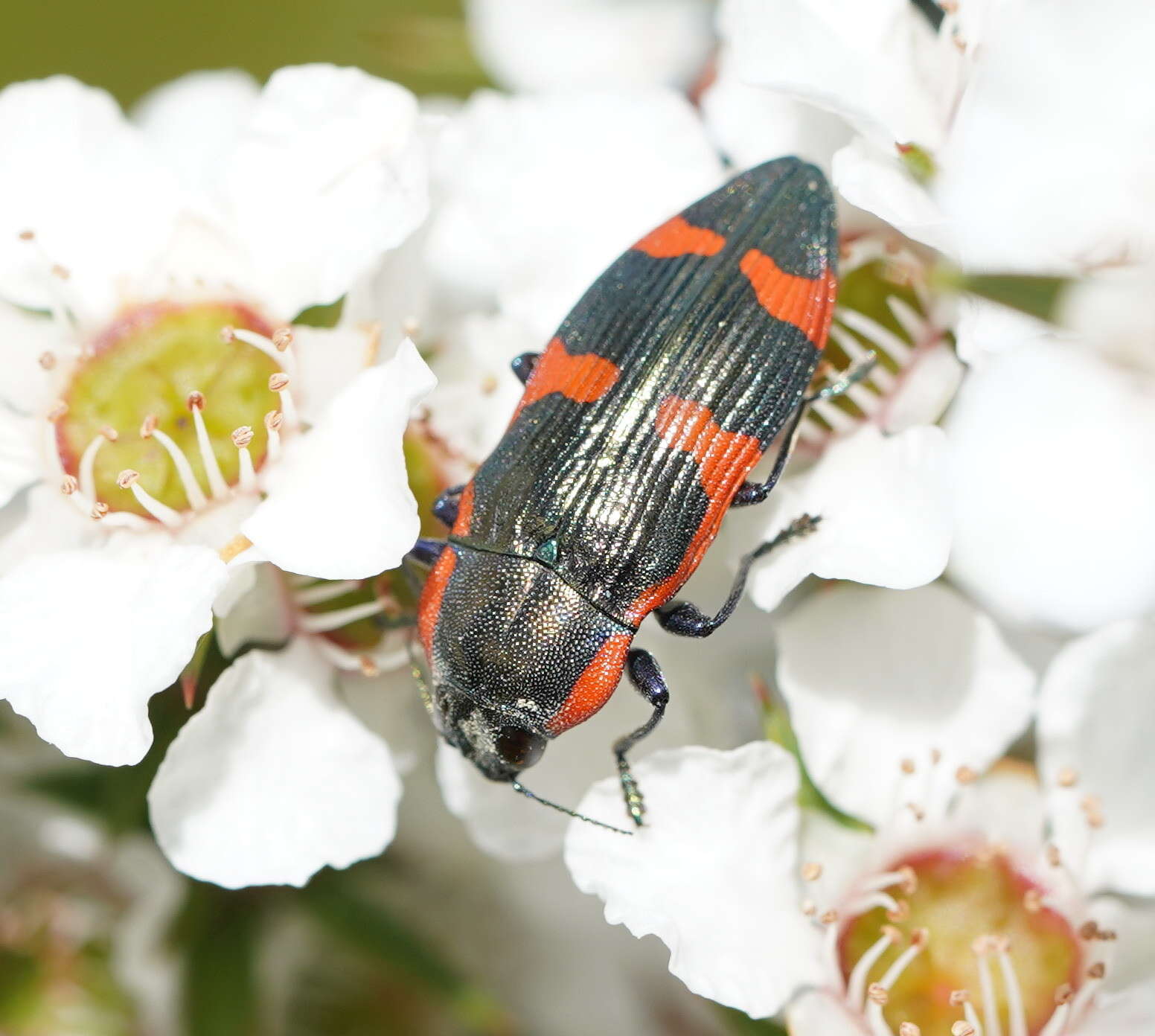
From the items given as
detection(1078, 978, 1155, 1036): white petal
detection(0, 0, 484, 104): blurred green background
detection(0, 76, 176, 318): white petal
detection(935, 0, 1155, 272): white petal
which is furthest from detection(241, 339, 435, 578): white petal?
detection(0, 0, 484, 104): blurred green background

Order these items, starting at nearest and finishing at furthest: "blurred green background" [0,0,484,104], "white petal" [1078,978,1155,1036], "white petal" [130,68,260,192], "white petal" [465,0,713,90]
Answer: "white petal" [1078,978,1155,1036], "white petal" [130,68,260,192], "white petal" [465,0,713,90], "blurred green background" [0,0,484,104]

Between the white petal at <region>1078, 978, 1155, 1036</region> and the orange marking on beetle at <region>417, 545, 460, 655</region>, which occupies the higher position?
the orange marking on beetle at <region>417, 545, 460, 655</region>

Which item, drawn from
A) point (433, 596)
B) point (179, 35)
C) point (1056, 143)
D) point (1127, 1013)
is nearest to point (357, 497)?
point (433, 596)

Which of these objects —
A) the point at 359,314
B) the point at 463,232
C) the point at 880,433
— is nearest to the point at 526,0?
the point at 463,232

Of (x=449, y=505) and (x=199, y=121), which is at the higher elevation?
(x=199, y=121)

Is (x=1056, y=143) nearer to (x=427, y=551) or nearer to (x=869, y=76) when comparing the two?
(x=869, y=76)

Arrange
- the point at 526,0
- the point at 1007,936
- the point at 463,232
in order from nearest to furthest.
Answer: the point at 1007,936
the point at 463,232
the point at 526,0

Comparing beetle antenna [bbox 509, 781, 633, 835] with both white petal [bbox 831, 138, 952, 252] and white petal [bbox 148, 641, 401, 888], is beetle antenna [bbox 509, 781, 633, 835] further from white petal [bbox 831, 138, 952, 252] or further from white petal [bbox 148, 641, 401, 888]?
white petal [bbox 831, 138, 952, 252]

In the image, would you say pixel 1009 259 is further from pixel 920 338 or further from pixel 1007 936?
pixel 1007 936
